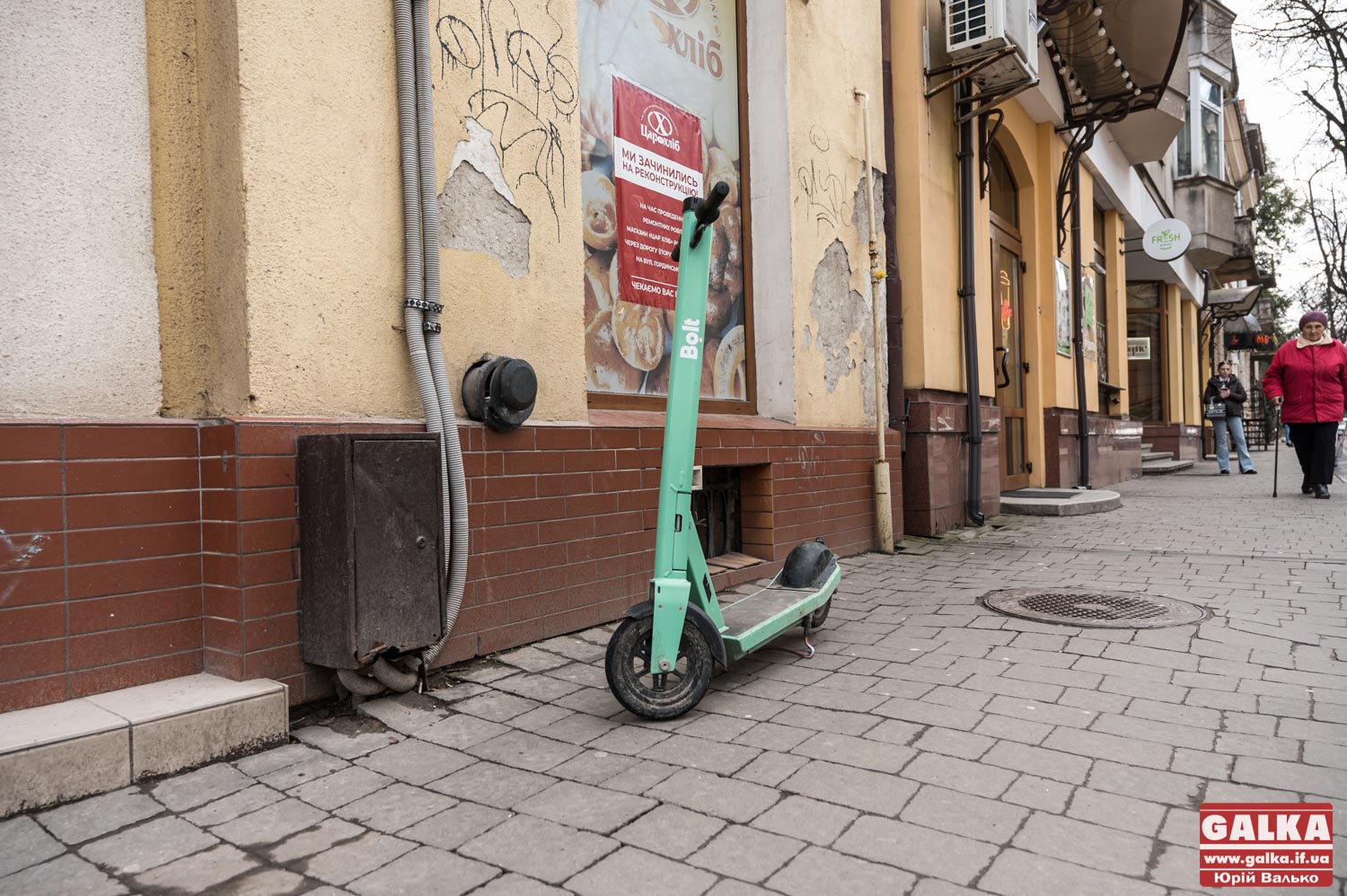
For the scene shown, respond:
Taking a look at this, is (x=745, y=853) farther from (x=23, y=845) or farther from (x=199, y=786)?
(x=23, y=845)

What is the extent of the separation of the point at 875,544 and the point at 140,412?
535 cm

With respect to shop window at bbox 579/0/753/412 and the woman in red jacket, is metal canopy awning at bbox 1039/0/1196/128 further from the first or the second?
shop window at bbox 579/0/753/412

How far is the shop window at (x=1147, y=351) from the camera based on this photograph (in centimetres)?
2116

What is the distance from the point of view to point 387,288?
3.40m

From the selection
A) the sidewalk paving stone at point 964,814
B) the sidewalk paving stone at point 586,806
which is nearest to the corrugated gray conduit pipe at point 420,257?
the sidewalk paving stone at point 586,806

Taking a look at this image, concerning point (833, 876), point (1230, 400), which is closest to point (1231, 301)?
point (1230, 400)

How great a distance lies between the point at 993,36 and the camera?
23.4 ft

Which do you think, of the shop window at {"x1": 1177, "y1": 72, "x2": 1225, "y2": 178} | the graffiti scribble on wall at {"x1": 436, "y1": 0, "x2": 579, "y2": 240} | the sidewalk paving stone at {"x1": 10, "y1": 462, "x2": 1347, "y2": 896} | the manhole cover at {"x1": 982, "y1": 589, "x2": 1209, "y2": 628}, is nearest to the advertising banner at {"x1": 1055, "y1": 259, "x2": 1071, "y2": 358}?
the manhole cover at {"x1": 982, "y1": 589, "x2": 1209, "y2": 628}

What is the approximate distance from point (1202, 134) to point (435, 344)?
2369 centimetres

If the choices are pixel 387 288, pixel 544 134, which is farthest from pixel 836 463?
pixel 387 288

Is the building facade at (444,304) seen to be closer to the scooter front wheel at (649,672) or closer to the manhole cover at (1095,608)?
the scooter front wheel at (649,672)

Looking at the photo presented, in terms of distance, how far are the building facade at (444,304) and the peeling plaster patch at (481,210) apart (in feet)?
0.05

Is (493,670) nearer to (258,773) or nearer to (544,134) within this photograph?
(258,773)

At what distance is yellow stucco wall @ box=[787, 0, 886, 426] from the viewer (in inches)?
245
